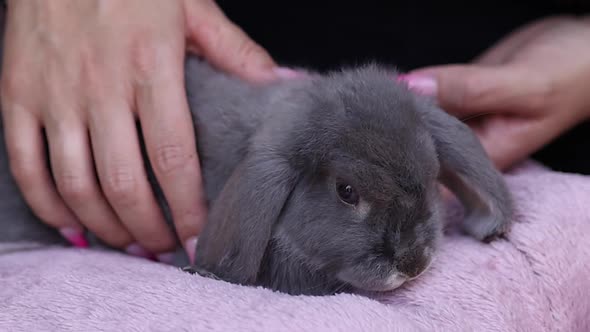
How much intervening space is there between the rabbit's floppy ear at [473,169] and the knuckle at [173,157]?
1.22 feet

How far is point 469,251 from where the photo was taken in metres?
0.84

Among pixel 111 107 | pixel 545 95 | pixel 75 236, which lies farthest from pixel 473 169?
pixel 75 236

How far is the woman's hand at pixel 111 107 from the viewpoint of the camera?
98 centimetres

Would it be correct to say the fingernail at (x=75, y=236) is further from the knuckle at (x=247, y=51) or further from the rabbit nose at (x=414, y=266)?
the rabbit nose at (x=414, y=266)

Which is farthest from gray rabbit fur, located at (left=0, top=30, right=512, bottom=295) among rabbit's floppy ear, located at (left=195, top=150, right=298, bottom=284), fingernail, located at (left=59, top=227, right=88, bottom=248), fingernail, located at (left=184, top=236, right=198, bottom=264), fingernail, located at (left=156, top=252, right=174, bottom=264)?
fingernail, located at (left=59, top=227, right=88, bottom=248)

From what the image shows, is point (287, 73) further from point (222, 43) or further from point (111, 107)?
point (111, 107)

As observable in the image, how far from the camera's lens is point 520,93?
3.51ft

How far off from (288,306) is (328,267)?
131 mm

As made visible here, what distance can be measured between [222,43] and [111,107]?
0.75ft

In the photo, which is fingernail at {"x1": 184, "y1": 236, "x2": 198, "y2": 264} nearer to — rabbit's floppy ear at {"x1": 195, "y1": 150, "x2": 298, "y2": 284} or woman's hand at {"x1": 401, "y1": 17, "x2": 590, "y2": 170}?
rabbit's floppy ear at {"x1": 195, "y1": 150, "x2": 298, "y2": 284}

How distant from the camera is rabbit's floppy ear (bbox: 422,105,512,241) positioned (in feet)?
2.76

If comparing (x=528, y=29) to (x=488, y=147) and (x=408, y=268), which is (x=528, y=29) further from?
(x=408, y=268)

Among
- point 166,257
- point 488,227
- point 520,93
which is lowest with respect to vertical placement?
point 166,257

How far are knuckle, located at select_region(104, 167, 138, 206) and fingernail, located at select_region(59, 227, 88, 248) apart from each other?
6.4 inches
